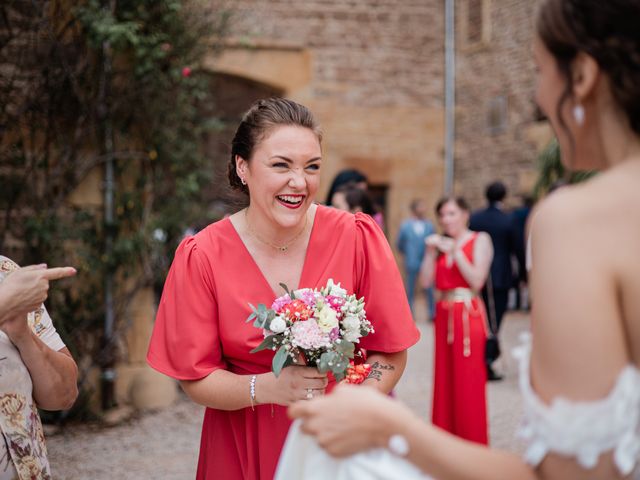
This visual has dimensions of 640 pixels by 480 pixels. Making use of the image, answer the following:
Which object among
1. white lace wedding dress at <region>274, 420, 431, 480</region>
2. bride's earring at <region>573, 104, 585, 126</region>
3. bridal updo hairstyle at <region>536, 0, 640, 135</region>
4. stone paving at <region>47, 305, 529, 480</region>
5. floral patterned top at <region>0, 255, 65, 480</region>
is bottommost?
stone paving at <region>47, 305, 529, 480</region>

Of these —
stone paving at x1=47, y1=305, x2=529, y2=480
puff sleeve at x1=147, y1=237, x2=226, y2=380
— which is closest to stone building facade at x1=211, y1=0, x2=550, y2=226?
stone paving at x1=47, y1=305, x2=529, y2=480

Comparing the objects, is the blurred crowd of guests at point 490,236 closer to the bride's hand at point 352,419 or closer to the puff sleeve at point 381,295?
the puff sleeve at point 381,295

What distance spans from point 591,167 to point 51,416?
567 centimetres

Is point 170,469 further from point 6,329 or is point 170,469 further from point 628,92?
point 628,92

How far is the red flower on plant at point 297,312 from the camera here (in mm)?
2092

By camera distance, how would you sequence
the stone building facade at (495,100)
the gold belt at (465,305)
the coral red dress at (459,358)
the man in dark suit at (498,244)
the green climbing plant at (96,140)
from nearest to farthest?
the coral red dress at (459,358) → the gold belt at (465,305) → the green climbing plant at (96,140) → the man in dark suit at (498,244) → the stone building facade at (495,100)

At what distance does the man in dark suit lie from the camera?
8.73 m

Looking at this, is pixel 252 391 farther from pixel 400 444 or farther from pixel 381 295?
pixel 400 444

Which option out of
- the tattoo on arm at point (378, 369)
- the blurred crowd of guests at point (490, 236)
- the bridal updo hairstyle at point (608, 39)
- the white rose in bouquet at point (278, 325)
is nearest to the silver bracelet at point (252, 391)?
the white rose in bouquet at point (278, 325)

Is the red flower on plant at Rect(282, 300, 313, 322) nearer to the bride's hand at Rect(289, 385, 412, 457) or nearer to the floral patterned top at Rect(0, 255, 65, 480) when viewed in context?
the bride's hand at Rect(289, 385, 412, 457)

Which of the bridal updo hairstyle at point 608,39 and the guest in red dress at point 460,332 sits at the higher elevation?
the bridal updo hairstyle at point 608,39

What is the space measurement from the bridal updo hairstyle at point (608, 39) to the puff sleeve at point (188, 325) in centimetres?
144

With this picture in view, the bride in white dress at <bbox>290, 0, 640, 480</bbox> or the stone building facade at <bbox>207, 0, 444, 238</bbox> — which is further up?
the stone building facade at <bbox>207, 0, 444, 238</bbox>

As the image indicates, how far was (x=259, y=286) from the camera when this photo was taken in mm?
2436
